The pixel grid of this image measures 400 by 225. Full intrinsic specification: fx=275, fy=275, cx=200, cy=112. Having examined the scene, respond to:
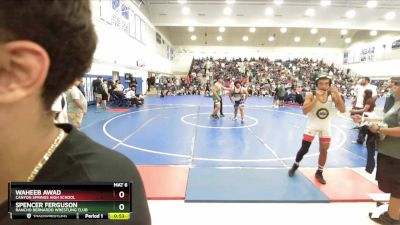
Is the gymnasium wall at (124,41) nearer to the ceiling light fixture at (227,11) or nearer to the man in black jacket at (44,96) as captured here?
the ceiling light fixture at (227,11)

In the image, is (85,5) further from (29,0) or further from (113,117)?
(113,117)

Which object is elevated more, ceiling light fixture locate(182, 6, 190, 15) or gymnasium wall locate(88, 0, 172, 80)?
ceiling light fixture locate(182, 6, 190, 15)

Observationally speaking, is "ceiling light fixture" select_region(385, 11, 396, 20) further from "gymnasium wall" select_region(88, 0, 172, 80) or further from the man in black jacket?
the man in black jacket

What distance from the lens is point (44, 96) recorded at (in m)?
0.68

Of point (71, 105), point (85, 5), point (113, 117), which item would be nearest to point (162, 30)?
point (113, 117)

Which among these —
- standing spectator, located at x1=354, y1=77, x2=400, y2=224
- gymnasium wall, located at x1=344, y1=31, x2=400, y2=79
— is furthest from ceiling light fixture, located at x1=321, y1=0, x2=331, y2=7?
standing spectator, located at x1=354, y1=77, x2=400, y2=224

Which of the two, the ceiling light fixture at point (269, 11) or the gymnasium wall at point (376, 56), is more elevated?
the ceiling light fixture at point (269, 11)

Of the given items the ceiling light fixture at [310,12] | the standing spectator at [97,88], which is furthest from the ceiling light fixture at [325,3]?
the standing spectator at [97,88]

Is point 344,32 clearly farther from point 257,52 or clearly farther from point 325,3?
point 257,52
